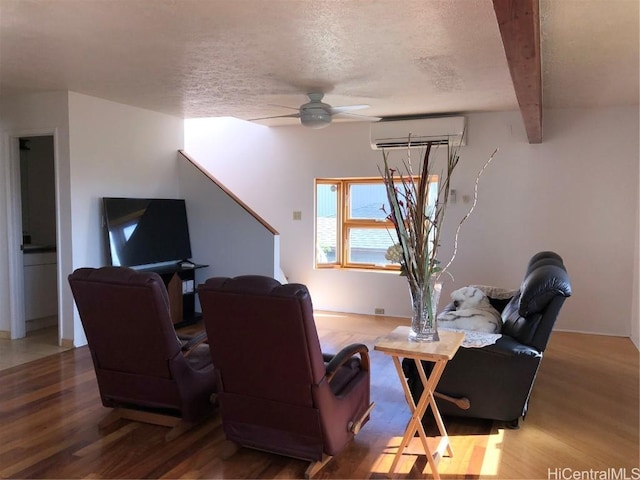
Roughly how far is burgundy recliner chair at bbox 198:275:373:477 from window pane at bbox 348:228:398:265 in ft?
12.0

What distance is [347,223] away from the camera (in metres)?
6.43

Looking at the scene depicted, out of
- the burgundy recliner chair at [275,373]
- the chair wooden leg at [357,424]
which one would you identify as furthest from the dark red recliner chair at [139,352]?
the chair wooden leg at [357,424]

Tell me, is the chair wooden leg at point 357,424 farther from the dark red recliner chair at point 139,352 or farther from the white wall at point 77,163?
the white wall at point 77,163

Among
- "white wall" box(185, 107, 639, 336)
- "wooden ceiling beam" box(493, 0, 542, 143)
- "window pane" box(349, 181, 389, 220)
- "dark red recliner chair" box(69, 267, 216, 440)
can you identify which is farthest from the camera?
"window pane" box(349, 181, 389, 220)

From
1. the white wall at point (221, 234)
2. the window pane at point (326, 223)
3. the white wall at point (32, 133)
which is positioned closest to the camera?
the white wall at point (32, 133)

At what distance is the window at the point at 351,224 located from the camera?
626 cm

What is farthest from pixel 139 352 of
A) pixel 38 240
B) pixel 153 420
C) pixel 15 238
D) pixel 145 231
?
pixel 38 240

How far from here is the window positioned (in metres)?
6.26

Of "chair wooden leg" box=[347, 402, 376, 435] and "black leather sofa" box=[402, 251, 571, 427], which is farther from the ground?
"black leather sofa" box=[402, 251, 571, 427]

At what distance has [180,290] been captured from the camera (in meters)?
5.60

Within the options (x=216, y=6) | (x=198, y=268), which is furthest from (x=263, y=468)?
(x=198, y=268)

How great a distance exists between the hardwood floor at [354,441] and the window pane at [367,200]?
2.70 metres

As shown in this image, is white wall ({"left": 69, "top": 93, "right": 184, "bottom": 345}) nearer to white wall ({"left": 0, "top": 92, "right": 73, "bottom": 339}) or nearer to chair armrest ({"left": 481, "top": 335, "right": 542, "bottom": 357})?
white wall ({"left": 0, "top": 92, "right": 73, "bottom": 339})

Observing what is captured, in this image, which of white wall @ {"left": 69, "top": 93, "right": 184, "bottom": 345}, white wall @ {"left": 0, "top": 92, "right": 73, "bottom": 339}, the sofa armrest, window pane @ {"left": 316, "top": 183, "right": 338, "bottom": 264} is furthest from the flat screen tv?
the sofa armrest
